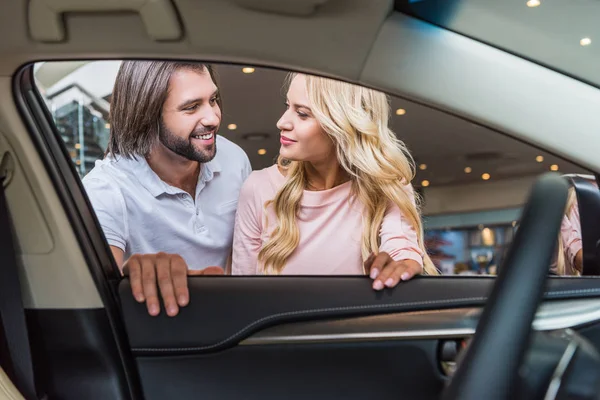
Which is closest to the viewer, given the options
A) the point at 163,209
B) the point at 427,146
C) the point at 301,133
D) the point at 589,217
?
the point at 589,217

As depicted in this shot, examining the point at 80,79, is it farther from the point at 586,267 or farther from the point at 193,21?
the point at 586,267

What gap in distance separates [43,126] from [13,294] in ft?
1.30

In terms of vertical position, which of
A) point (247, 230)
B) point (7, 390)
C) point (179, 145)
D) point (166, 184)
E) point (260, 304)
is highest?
point (179, 145)

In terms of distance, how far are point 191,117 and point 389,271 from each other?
0.64 m

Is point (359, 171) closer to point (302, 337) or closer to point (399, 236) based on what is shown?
point (399, 236)

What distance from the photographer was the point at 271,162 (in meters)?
1.72

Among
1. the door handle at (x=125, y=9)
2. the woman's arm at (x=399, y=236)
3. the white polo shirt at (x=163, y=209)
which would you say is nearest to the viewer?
the door handle at (x=125, y=9)

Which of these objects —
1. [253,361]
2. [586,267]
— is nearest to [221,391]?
[253,361]

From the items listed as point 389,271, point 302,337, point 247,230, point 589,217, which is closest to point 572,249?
point 589,217

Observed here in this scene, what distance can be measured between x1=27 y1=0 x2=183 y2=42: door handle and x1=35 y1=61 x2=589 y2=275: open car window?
139mm

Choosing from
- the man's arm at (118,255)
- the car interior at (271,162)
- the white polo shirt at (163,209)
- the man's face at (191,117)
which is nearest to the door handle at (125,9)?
the car interior at (271,162)

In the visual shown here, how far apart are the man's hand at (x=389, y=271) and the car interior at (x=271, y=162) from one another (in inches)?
1.0

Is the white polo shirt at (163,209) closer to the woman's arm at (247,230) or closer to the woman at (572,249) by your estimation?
the woman's arm at (247,230)

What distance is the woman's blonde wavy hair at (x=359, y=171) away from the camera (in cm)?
163
